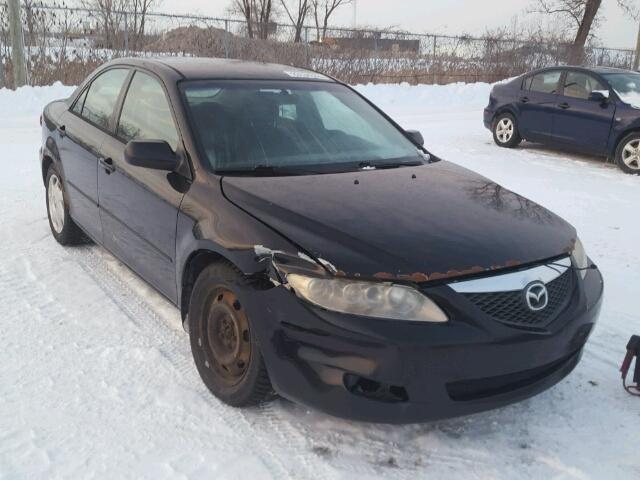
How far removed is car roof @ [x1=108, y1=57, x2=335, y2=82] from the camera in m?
3.77

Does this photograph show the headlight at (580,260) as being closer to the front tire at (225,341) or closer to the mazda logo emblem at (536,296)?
the mazda logo emblem at (536,296)

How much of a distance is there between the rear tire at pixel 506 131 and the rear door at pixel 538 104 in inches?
5.1

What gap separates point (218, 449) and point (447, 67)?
73.1 ft

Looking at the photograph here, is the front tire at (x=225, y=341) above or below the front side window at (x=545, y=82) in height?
below

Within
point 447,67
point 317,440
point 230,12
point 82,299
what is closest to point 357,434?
point 317,440

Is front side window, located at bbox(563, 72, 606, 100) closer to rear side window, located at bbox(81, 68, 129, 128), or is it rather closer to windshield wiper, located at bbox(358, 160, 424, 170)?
windshield wiper, located at bbox(358, 160, 424, 170)

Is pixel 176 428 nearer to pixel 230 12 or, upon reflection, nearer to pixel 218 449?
pixel 218 449

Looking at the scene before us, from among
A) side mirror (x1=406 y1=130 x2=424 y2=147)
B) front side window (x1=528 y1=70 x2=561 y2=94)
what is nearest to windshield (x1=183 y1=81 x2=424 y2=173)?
side mirror (x1=406 y1=130 x2=424 y2=147)

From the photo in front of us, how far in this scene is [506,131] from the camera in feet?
35.4

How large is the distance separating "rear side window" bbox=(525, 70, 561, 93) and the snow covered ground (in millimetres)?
6386

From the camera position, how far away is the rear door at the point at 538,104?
33.0 feet

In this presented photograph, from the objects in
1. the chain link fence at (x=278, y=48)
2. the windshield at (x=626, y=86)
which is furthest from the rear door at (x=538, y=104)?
the chain link fence at (x=278, y=48)

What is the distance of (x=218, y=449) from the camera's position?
2617 mm

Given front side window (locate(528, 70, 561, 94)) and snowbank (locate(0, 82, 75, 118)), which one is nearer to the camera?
front side window (locate(528, 70, 561, 94))
